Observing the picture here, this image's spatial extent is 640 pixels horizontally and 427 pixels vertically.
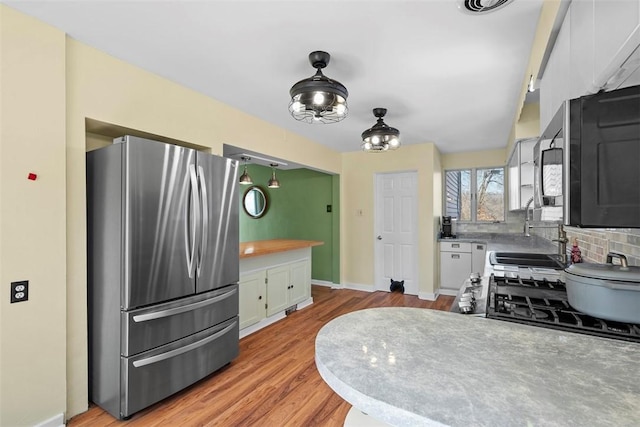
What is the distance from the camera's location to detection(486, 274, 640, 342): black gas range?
1033 mm

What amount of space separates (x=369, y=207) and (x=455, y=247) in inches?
60.5

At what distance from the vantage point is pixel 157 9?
67.9 inches

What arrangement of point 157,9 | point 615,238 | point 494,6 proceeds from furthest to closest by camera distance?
point 157,9 → point 615,238 → point 494,6

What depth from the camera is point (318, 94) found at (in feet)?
6.86

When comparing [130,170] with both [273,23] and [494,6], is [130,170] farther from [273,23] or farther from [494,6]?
[494,6]

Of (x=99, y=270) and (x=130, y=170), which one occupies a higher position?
(x=130, y=170)

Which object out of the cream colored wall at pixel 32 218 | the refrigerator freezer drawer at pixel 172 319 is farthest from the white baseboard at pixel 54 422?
the refrigerator freezer drawer at pixel 172 319

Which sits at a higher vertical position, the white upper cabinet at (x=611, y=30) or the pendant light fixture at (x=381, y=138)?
the pendant light fixture at (x=381, y=138)

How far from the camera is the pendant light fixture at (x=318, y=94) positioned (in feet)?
6.86

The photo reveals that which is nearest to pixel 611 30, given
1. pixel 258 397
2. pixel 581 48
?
pixel 581 48

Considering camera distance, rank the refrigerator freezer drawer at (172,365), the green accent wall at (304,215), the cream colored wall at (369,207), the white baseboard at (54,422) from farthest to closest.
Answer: the green accent wall at (304,215) → the cream colored wall at (369,207) → the refrigerator freezer drawer at (172,365) → the white baseboard at (54,422)

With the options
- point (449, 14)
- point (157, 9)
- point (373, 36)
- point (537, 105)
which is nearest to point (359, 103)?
point (373, 36)

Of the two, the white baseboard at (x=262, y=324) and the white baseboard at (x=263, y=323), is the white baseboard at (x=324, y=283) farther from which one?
the white baseboard at (x=262, y=324)

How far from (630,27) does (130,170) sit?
7.52 feet
